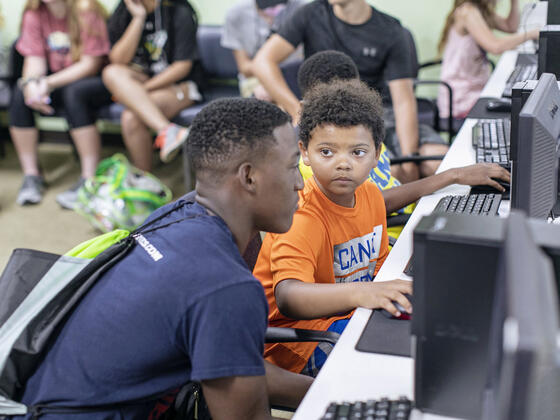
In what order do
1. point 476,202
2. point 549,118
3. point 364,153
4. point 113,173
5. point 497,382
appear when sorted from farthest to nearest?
point 113,173, point 476,202, point 364,153, point 549,118, point 497,382

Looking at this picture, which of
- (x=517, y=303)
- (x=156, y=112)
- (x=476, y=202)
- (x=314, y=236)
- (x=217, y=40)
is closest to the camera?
(x=517, y=303)

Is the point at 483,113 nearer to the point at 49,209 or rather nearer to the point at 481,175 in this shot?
the point at 481,175

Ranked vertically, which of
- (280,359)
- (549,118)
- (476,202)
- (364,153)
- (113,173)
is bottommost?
(113,173)

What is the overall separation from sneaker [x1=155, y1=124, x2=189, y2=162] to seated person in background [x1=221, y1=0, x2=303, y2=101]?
1.27 feet

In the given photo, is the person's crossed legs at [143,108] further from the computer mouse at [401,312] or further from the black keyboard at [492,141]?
the computer mouse at [401,312]

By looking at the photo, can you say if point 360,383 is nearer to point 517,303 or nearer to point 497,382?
point 497,382

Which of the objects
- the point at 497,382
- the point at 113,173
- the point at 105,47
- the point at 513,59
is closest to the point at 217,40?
the point at 105,47

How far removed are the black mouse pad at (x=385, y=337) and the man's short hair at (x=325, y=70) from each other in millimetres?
1138

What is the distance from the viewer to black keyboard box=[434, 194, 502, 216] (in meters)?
1.68

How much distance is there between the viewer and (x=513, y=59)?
11.0 feet

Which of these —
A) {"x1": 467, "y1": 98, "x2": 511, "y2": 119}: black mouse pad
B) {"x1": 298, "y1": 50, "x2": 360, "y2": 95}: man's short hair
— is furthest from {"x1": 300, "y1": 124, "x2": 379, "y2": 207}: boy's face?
{"x1": 467, "y1": 98, "x2": 511, "y2": 119}: black mouse pad

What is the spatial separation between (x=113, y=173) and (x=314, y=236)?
2.06 meters

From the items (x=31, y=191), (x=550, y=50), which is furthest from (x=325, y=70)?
(x=31, y=191)

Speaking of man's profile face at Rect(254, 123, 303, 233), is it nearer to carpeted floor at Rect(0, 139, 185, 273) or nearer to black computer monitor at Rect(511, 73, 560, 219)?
black computer monitor at Rect(511, 73, 560, 219)
